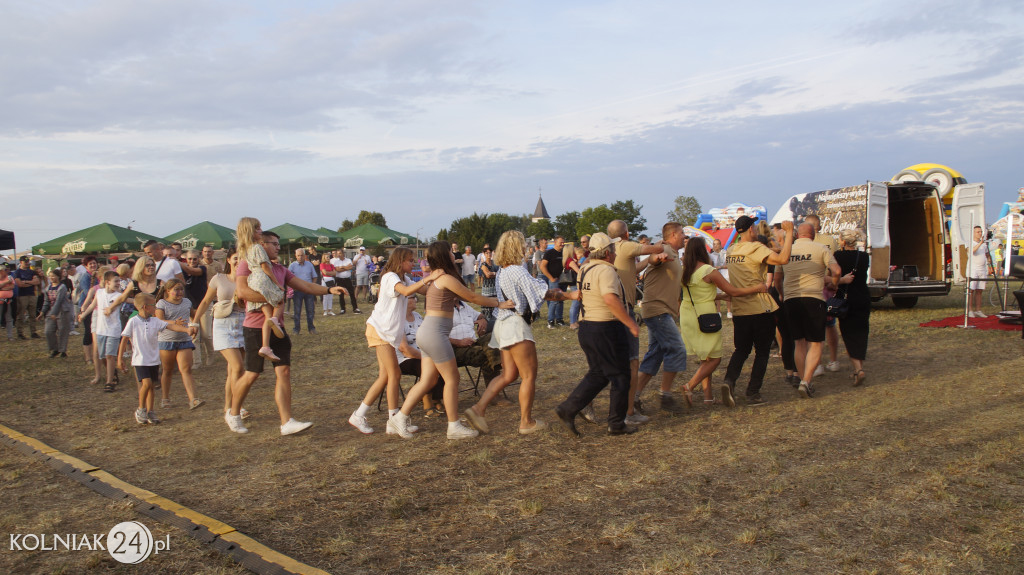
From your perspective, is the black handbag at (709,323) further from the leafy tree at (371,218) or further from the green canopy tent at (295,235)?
the leafy tree at (371,218)

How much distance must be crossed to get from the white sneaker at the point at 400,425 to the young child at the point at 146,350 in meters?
2.46

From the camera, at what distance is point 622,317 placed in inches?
204

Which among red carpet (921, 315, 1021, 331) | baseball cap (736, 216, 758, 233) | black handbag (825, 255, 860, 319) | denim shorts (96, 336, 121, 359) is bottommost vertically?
red carpet (921, 315, 1021, 331)

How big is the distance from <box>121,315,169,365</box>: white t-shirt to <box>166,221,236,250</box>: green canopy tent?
62.6 feet

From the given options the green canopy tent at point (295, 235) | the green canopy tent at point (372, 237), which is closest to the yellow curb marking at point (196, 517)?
the green canopy tent at point (295, 235)

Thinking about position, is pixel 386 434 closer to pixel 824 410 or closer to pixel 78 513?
pixel 78 513

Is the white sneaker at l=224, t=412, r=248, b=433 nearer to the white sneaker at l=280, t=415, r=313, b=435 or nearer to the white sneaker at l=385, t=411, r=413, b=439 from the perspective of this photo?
the white sneaker at l=280, t=415, r=313, b=435

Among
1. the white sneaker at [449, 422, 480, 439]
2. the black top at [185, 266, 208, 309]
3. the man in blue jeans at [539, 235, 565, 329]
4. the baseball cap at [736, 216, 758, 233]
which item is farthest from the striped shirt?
the black top at [185, 266, 208, 309]

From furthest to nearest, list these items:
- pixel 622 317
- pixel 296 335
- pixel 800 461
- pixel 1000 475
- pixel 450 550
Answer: pixel 296 335
pixel 622 317
pixel 800 461
pixel 1000 475
pixel 450 550

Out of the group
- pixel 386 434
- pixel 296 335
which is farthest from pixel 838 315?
pixel 296 335

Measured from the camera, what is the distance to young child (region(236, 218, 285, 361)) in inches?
220

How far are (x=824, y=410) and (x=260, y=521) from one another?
16.4 ft

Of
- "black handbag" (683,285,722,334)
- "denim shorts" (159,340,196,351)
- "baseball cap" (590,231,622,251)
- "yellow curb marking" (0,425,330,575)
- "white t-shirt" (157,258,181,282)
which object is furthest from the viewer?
"white t-shirt" (157,258,181,282)

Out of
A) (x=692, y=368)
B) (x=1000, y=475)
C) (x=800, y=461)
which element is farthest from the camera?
(x=692, y=368)
